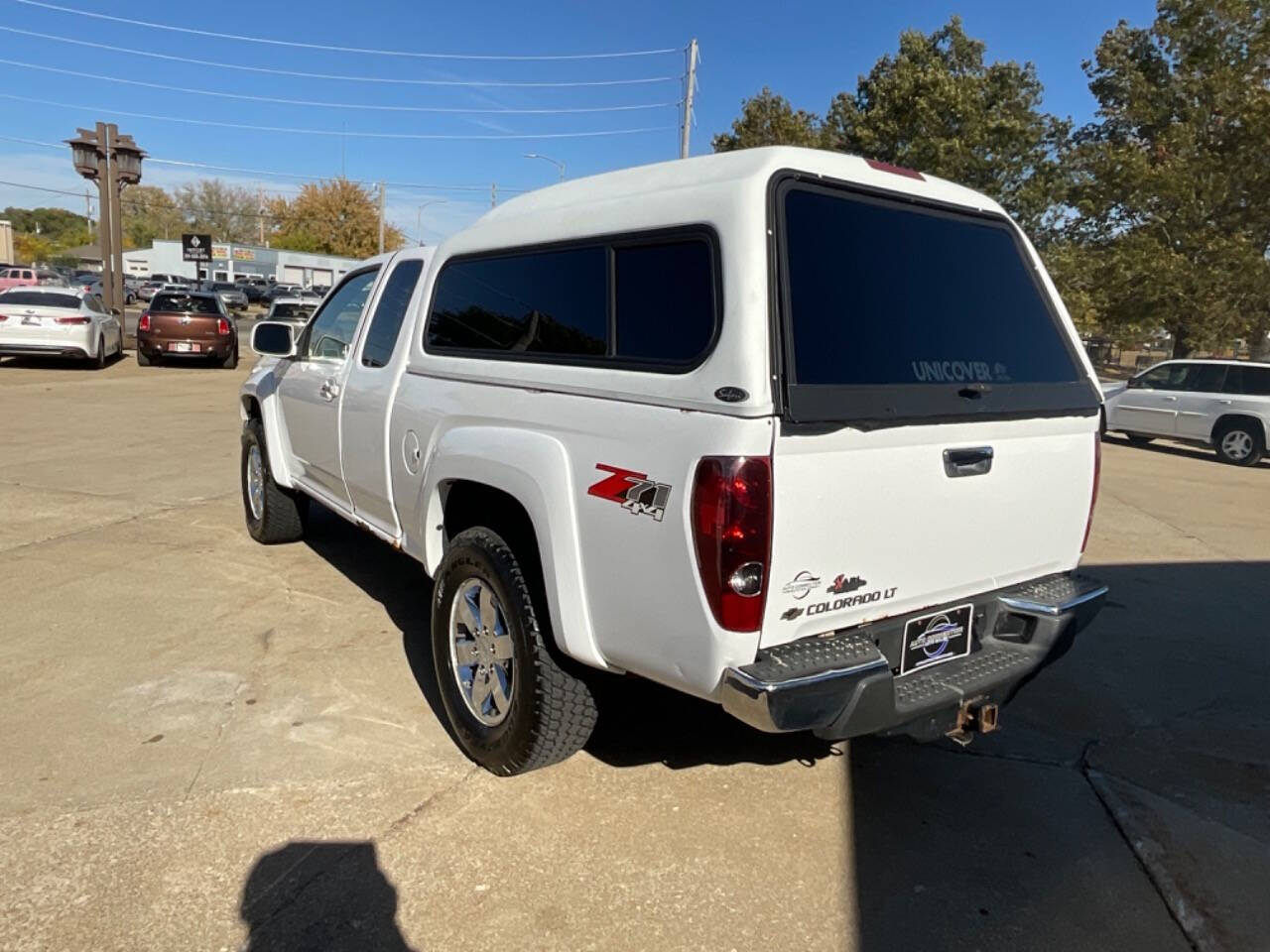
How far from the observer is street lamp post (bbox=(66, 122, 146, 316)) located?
19125 millimetres

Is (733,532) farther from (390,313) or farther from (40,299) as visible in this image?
(40,299)

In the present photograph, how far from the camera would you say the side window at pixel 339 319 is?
473 cm

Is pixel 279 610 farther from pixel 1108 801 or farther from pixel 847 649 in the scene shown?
pixel 1108 801

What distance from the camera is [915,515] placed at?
2658 mm

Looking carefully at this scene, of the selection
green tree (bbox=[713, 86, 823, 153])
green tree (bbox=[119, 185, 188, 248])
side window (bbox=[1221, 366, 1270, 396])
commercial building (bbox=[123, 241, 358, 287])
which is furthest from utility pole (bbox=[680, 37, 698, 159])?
green tree (bbox=[119, 185, 188, 248])

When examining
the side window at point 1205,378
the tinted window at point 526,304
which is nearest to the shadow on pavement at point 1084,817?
the tinted window at point 526,304

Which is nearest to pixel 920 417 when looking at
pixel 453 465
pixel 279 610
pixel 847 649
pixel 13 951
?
pixel 847 649

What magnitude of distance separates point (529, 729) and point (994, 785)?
5.87 ft

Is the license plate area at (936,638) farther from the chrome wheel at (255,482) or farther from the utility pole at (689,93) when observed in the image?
the utility pole at (689,93)

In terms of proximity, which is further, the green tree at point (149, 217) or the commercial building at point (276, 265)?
the green tree at point (149, 217)

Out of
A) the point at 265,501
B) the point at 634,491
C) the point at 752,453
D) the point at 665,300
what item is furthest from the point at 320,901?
the point at 265,501

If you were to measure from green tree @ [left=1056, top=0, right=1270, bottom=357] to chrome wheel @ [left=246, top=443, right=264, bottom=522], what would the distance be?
24.1 m

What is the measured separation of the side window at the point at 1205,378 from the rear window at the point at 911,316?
13503 mm

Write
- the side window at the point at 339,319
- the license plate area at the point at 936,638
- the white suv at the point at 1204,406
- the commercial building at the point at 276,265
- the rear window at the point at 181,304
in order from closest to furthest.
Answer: the license plate area at the point at 936,638 → the side window at the point at 339,319 → the white suv at the point at 1204,406 → the rear window at the point at 181,304 → the commercial building at the point at 276,265
